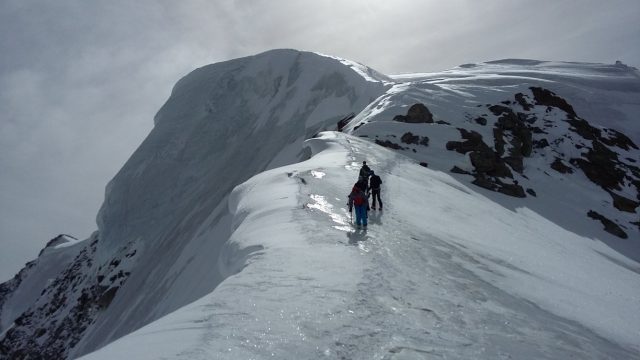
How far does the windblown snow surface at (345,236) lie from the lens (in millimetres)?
7023

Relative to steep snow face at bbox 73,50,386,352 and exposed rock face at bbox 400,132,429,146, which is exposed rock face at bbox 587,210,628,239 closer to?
exposed rock face at bbox 400,132,429,146

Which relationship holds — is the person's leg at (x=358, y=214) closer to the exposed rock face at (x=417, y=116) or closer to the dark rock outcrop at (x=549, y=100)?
the exposed rock face at (x=417, y=116)

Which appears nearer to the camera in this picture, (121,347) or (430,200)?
(121,347)

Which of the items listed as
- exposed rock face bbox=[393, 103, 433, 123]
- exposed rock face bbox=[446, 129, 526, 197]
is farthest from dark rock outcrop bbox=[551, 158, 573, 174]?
exposed rock face bbox=[393, 103, 433, 123]

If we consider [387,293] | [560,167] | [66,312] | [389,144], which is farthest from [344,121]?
[387,293]

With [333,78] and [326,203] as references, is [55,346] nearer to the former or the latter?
[333,78]

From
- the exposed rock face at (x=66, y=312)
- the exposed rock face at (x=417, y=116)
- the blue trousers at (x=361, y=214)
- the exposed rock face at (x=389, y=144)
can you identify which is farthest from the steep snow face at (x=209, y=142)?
the blue trousers at (x=361, y=214)

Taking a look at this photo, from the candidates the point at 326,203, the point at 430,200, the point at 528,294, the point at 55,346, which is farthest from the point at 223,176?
the point at 528,294

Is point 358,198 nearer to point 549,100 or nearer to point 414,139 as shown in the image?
point 414,139

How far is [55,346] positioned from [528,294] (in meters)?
45.2

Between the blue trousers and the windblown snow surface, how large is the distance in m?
0.37

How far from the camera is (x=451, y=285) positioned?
33.5 ft

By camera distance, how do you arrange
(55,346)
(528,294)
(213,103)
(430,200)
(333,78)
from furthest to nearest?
(213,103)
(333,78)
(55,346)
(430,200)
(528,294)

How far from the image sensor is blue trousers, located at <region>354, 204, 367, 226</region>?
13836mm
